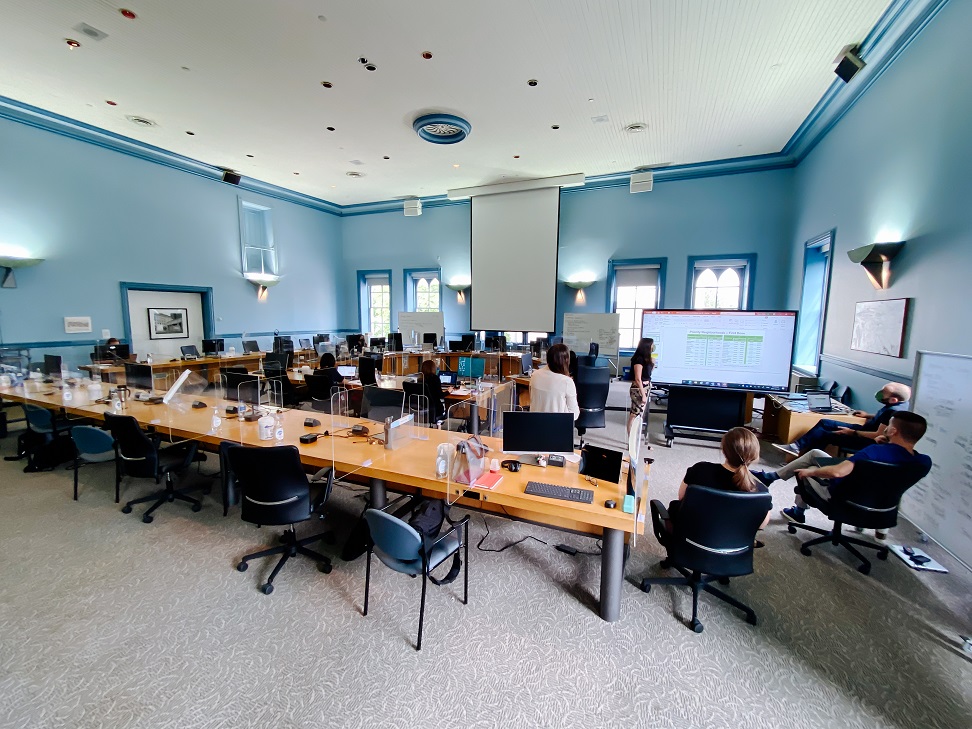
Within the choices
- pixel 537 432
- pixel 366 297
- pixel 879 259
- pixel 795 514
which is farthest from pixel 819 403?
pixel 366 297

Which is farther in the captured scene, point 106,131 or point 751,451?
point 106,131

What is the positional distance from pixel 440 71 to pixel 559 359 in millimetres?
3909

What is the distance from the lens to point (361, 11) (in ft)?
12.1

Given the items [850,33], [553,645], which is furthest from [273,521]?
[850,33]

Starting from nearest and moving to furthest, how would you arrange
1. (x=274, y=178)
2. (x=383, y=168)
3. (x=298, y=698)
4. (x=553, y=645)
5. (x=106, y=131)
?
(x=298, y=698), (x=553, y=645), (x=106, y=131), (x=383, y=168), (x=274, y=178)

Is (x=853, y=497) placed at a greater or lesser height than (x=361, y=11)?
lesser

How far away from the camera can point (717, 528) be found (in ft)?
6.63

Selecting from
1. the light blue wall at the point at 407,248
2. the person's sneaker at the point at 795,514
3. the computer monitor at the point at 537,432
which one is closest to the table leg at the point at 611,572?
the computer monitor at the point at 537,432

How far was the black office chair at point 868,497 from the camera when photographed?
241cm

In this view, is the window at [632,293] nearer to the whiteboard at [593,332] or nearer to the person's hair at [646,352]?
the whiteboard at [593,332]

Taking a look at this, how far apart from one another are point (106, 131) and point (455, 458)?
28.6 feet

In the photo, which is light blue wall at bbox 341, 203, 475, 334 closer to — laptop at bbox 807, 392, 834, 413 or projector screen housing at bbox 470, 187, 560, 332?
projector screen housing at bbox 470, 187, 560, 332

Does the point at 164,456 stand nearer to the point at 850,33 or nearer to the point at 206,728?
the point at 206,728

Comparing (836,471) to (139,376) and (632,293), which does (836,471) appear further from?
(139,376)
